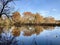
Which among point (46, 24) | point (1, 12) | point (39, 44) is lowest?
point (46, 24)

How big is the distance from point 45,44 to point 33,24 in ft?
27.7

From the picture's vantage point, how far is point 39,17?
1512 centimetres

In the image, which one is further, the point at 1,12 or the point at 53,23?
Result: the point at 53,23

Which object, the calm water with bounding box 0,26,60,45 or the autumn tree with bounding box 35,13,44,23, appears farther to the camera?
the autumn tree with bounding box 35,13,44,23

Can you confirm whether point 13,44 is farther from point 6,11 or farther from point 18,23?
point 18,23

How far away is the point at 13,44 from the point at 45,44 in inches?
37.3

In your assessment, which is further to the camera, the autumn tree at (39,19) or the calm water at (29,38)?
the autumn tree at (39,19)

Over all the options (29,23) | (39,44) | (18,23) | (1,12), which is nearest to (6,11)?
(1,12)

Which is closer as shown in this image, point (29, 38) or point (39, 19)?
point (29, 38)

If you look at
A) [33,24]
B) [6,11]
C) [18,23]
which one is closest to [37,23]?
[33,24]

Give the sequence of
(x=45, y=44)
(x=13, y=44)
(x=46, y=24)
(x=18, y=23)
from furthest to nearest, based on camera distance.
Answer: (x=46, y=24)
(x=18, y=23)
(x=45, y=44)
(x=13, y=44)

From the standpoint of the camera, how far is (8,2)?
21.3 feet

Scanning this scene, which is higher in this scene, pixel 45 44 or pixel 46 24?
pixel 45 44

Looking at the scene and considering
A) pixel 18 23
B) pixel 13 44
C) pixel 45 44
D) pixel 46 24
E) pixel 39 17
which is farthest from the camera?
pixel 39 17
